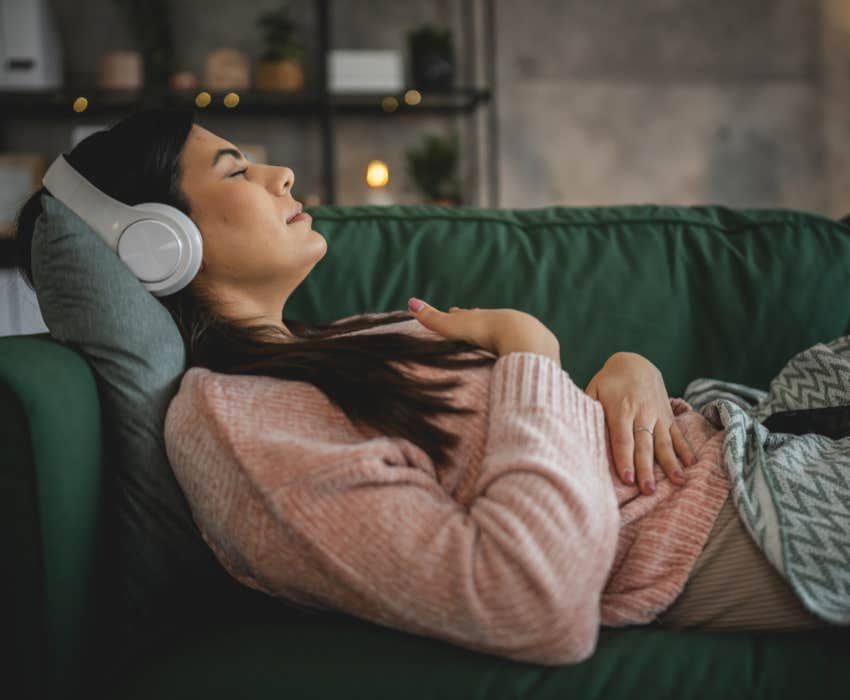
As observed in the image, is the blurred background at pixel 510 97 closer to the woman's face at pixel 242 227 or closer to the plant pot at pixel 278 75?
the plant pot at pixel 278 75

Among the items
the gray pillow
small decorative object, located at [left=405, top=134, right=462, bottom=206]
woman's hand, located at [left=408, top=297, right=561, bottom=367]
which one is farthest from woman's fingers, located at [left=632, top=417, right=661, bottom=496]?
small decorative object, located at [left=405, top=134, right=462, bottom=206]

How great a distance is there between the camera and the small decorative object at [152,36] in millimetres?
3096

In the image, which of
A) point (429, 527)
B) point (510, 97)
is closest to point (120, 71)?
point (510, 97)

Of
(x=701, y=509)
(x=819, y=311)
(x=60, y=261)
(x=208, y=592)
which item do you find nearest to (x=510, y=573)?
(x=701, y=509)

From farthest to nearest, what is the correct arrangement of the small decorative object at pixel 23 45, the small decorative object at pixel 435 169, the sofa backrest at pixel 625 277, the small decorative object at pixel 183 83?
the small decorative object at pixel 435 169 < the small decorative object at pixel 183 83 < the small decorative object at pixel 23 45 < the sofa backrest at pixel 625 277

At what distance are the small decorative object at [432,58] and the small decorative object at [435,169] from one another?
0.23 metres

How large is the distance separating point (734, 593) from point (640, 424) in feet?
0.74

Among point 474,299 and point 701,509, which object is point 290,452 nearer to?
point 701,509

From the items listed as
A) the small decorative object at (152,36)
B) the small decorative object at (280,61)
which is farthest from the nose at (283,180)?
the small decorative object at (152,36)

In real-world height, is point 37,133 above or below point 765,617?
above

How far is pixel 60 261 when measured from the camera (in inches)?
33.9

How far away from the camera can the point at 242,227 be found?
1008 mm

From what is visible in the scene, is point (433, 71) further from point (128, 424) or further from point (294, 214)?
point (128, 424)

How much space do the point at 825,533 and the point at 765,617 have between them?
4.3 inches
